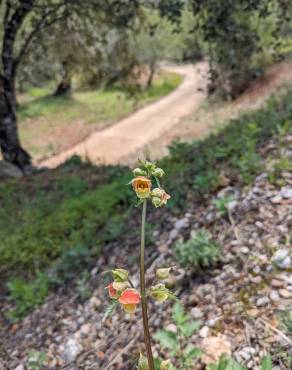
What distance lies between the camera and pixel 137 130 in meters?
24.1

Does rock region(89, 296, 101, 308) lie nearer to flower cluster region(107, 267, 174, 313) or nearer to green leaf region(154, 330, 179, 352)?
green leaf region(154, 330, 179, 352)

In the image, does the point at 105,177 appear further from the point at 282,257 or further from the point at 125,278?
the point at 125,278

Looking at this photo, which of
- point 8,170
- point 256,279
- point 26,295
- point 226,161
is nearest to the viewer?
point 256,279

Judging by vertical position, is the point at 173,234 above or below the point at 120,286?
below

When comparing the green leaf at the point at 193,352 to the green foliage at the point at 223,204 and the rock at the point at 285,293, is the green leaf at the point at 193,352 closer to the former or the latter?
the rock at the point at 285,293

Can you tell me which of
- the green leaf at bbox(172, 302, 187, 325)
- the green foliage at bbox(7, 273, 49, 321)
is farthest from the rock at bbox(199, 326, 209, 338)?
the green foliage at bbox(7, 273, 49, 321)

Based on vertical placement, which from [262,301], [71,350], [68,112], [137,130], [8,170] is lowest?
[68,112]

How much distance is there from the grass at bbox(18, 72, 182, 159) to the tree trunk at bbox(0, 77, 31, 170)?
32.6 feet

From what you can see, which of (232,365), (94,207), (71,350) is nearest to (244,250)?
(232,365)

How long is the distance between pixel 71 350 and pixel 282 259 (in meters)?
2.04

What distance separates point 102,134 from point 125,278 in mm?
23190

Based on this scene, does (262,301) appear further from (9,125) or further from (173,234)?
(9,125)

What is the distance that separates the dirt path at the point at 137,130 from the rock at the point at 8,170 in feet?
16.6

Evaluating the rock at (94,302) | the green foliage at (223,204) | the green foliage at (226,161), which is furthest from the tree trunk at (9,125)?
the green foliage at (223,204)
